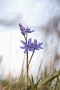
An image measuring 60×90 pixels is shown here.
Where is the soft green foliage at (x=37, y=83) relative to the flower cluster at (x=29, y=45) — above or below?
below

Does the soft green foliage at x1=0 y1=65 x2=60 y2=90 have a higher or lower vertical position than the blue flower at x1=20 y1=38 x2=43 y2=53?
lower

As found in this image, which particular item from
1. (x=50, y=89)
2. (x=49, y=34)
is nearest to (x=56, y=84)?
(x=50, y=89)

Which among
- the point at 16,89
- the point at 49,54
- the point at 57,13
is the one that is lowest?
the point at 16,89

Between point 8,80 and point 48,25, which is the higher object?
point 48,25

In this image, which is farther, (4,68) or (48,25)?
(4,68)

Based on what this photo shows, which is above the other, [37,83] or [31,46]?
[31,46]

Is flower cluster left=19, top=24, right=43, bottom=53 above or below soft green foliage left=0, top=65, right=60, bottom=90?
above

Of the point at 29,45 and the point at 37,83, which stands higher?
the point at 29,45

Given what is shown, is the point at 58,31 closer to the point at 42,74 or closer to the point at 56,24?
the point at 56,24

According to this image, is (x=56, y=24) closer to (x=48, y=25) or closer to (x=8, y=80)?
(x=48, y=25)

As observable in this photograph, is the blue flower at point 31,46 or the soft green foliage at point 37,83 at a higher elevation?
the blue flower at point 31,46
